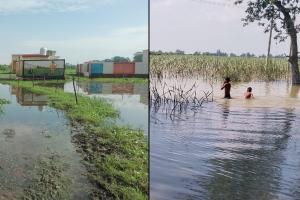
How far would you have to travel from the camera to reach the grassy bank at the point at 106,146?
129 inches

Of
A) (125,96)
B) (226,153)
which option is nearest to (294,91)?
(226,153)

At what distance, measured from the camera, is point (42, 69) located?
157 inches

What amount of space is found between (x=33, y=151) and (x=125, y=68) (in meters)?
1.07

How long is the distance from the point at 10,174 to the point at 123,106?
1.17 m

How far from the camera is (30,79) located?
384 cm

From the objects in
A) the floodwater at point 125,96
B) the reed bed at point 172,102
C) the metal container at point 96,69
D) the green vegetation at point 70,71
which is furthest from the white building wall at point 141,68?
the reed bed at point 172,102

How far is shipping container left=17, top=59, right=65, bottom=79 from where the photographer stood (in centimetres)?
356

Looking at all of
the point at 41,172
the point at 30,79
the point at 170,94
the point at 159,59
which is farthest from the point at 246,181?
the point at 159,59

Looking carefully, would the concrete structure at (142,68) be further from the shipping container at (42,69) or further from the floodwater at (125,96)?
the shipping container at (42,69)

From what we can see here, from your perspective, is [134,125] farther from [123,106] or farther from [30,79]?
[30,79]

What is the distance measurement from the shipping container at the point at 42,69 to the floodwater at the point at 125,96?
233 millimetres

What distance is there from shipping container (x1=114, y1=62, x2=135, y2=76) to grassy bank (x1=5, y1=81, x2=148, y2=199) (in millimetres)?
314

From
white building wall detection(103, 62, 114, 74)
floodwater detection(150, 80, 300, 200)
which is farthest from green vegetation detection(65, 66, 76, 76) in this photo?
floodwater detection(150, 80, 300, 200)

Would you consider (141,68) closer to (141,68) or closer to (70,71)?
(141,68)
